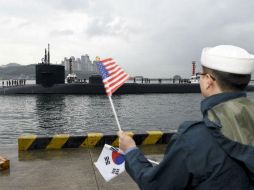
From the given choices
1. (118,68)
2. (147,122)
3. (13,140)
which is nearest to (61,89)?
(147,122)

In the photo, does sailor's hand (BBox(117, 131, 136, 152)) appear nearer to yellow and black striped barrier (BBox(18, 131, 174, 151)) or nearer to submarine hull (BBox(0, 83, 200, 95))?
yellow and black striped barrier (BBox(18, 131, 174, 151))

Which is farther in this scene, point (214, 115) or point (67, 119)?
point (67, 119)

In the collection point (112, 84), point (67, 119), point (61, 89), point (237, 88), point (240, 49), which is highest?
point (240, 49)

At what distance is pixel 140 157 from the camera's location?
2396mm

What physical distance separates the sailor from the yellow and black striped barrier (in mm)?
6789

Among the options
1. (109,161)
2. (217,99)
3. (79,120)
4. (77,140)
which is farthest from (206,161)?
(79,120)

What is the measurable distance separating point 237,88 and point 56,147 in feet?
23.7

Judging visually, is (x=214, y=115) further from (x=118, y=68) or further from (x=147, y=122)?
(x=147, y=122)

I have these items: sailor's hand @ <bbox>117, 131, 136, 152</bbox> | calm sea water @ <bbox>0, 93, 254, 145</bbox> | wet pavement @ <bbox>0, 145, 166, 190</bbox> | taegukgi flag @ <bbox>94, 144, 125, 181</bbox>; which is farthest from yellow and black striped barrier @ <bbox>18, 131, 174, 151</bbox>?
calm sea water @ <bbox>0, 93, 254, 145</bbox>

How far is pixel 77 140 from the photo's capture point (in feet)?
28.9

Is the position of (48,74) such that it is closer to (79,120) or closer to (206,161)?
(79,120)

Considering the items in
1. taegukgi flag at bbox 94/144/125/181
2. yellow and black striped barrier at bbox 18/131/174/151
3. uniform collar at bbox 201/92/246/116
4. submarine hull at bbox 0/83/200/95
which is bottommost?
submarine hull at bbox 0/83/200/95

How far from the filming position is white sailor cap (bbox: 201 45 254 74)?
7.00 feet

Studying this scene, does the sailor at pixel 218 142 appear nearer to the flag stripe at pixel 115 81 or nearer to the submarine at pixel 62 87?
the flag stripe at pixel 115 81
